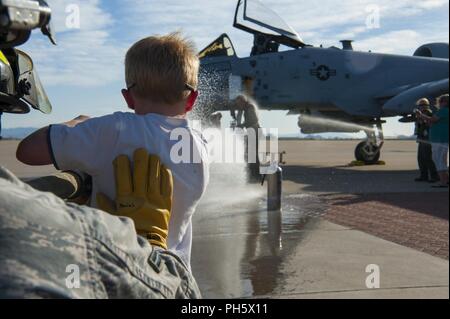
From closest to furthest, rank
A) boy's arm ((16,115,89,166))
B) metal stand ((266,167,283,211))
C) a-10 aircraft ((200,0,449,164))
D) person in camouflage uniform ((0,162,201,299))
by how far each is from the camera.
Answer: person in camouflage uniform ((0,162,201,299))
boy's arm ((16,115,89,166))
metal stand ((266,167,283,211))
a-10 aircraft ((200,0,449,164))

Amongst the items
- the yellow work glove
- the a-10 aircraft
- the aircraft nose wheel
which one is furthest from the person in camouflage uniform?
the aircraft nose wheel

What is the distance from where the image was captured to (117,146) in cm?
147

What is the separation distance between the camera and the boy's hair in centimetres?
150

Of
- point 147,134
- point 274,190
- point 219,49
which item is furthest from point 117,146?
point 219,49

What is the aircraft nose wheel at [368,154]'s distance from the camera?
14055 millimetres

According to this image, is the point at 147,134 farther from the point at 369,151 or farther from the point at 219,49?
the point at 369,151

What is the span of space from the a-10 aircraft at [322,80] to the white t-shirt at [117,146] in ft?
34.1

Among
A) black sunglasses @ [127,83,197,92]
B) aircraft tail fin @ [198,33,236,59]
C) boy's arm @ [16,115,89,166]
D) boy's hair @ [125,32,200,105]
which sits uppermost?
aircraft tail fin @ [198,33,236,59]

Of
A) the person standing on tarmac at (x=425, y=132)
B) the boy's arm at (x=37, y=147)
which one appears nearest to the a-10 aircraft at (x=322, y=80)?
the person standing on tarmac at (x=425, y=132)

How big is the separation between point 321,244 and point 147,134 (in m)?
3.64

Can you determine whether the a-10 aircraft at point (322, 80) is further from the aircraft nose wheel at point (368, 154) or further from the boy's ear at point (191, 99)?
the boy's ear at point (191, 99)

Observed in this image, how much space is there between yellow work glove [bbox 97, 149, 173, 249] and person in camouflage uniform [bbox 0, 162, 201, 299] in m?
0.47

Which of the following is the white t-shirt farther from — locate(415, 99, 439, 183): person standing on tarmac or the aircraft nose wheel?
the aircraft nose wheel

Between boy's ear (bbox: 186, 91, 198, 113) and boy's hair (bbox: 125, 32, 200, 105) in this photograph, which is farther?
boy's ear (bbox: 186, 91, 198, 113)
